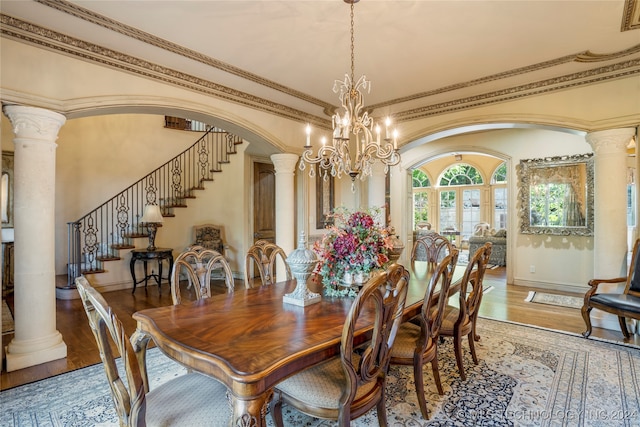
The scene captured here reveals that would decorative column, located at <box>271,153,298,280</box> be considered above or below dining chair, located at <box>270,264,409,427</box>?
above

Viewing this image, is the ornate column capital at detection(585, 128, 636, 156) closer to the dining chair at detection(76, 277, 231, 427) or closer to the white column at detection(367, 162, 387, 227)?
the white column at detection(367, 162, 387, 227)

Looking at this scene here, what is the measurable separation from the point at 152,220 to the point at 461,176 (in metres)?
10.7

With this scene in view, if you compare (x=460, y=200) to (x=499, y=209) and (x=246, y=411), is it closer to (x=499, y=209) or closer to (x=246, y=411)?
(x=499, y=209)

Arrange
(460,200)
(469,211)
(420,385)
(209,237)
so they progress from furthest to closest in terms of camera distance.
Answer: (460,200) → (469,211) → (209,237) → (420,385)

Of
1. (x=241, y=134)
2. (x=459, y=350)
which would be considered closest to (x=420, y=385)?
(x=459, y=350)

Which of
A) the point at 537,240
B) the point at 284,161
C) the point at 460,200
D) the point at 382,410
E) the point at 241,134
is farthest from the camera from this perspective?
the point at 460,200

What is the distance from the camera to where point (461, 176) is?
12391 mm

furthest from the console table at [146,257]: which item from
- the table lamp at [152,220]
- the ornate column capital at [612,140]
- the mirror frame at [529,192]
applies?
the mirror frame at [529,192]

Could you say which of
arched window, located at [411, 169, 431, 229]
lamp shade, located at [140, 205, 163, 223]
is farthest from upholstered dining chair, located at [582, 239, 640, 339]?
arched window, located at [411, 169, 431, 229]

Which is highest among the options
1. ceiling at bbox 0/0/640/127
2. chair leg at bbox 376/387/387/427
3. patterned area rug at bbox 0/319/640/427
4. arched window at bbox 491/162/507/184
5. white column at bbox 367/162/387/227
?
ceiling at bbox 0/0/640/127

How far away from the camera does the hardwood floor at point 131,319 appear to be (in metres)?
2.74

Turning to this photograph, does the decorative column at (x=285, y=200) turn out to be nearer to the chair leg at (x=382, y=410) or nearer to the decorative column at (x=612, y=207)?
the chair leg at (x=382, y=410)

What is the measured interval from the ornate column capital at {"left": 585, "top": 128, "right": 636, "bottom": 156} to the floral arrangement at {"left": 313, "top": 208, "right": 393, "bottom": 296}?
310 centimetres

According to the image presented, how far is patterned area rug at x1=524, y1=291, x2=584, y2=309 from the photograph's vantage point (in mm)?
4646
